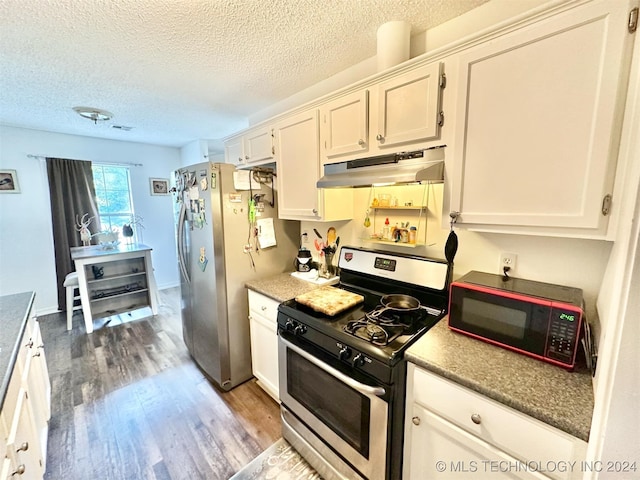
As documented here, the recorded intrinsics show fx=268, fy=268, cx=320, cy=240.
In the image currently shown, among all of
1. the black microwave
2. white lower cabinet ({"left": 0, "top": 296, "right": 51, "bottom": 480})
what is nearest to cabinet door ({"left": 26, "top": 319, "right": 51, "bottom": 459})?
white lower cabinet ({"left": 0, "top": 296, "right": 51, "bottom": 480})

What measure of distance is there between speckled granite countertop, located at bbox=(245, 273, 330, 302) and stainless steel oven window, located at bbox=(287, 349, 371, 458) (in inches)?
15.4

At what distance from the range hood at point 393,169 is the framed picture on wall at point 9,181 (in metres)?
4.30

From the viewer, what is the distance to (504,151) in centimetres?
107

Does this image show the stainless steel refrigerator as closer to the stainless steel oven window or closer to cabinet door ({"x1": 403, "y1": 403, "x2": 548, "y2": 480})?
the stainless steel oven window

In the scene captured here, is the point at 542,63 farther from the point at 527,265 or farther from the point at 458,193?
the point at 527,265

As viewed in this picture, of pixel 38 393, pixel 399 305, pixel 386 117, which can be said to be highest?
pixel 386 117

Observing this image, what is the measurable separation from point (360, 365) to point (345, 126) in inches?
50.8

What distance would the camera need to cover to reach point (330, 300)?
1.60m

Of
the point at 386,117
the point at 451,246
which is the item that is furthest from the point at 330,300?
the point at 386,117

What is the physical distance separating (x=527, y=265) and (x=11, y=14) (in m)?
2.83

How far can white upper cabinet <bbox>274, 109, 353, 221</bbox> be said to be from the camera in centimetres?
178

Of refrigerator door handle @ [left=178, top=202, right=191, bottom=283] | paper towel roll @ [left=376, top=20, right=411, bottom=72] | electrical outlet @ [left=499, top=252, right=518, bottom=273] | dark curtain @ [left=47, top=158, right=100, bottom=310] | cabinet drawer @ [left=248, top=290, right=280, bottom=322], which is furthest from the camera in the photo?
dark curtain @ [left=47, top=158, right=100, bottom=310]

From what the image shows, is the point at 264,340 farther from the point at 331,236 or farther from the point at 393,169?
the point at 393,169

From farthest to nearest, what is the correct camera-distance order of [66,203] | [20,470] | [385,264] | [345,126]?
[66,203]
[385,264]
[345,126]
[20,470]
